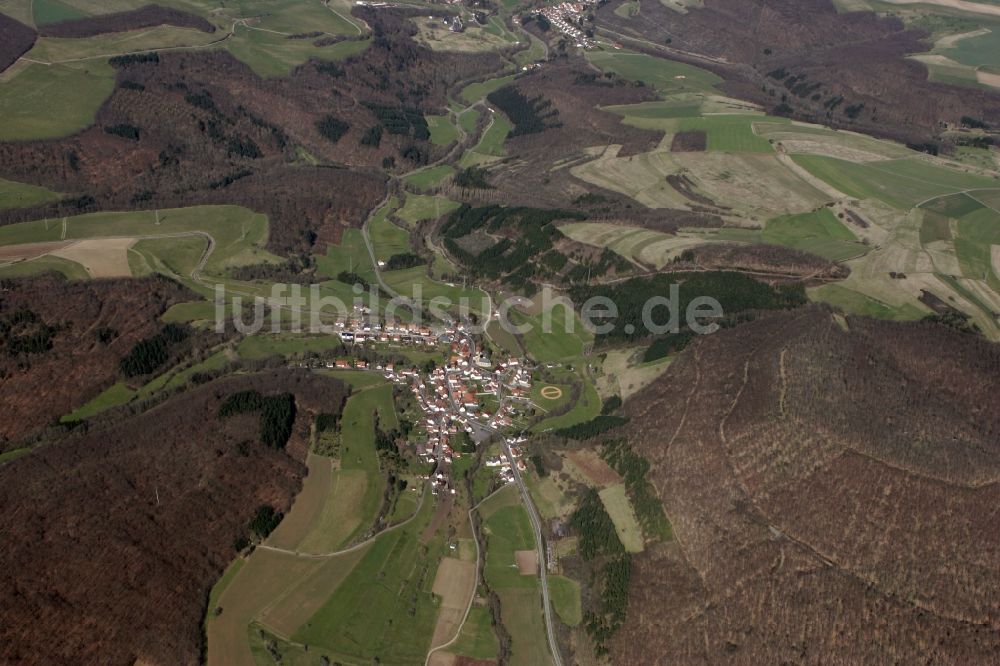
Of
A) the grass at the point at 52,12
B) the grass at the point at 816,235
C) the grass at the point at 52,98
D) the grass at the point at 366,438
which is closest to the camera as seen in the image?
the grass at the point at 366,438

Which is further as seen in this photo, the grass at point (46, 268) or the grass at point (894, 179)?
the grass at point (894, 179)

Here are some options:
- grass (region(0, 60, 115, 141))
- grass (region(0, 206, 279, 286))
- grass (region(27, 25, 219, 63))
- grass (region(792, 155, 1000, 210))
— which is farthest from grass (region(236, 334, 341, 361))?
grass (region(27, 25, 219, 63))

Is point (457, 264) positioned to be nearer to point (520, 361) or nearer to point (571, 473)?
point (520, 361)

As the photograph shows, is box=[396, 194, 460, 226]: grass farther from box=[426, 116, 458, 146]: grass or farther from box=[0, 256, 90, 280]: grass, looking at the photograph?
box=[0, 256, 90, 280]: grass

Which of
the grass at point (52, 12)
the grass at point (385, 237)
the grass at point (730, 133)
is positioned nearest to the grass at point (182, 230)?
the grass at point (385, 237)

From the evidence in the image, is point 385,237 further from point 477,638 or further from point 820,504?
point 820,504

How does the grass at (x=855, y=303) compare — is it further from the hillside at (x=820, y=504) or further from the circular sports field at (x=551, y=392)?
the circular sports field at (x=551, y=392)
